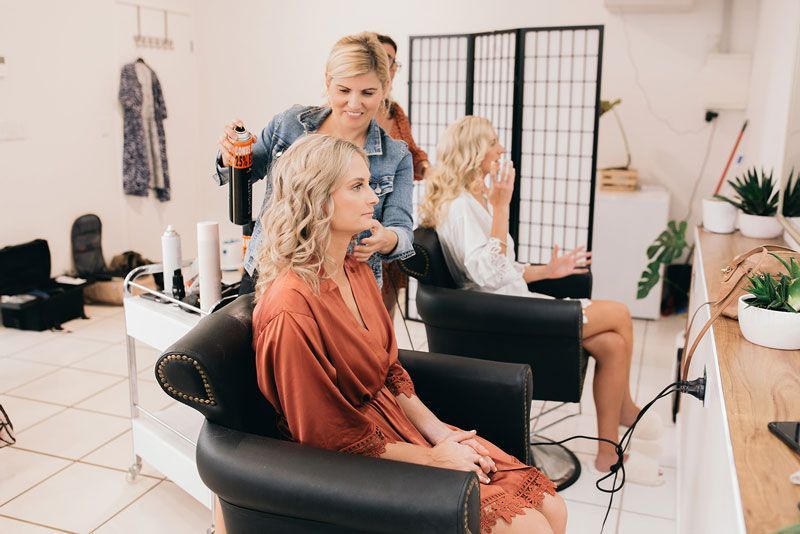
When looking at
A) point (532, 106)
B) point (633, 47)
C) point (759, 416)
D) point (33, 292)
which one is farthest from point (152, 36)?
point (759, 416)

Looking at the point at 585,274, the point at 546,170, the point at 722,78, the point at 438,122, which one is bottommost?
the point at 585,274

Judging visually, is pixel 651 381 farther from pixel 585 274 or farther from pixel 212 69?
pixel 212 69

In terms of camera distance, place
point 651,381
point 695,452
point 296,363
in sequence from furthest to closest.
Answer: point 651,381 → point 695,452 → point 296,363

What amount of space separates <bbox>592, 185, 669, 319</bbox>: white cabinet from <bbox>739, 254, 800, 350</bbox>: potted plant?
3.07m

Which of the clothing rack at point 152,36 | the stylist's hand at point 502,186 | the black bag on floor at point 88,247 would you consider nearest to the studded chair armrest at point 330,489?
the stylist's hand at point 502,186

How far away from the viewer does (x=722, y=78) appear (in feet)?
15.0

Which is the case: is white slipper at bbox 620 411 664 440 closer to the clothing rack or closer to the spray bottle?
the spray bottle

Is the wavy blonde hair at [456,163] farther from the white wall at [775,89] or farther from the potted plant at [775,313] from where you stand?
the potted plant at [775,313]

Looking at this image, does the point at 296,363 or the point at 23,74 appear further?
the point at 23,74

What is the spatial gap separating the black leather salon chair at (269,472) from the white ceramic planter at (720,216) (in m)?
2.26

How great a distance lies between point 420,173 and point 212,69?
357 centimetres

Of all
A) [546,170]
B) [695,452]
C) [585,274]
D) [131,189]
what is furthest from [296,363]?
[131,189]

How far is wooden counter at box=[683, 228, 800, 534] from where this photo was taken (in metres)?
0.93

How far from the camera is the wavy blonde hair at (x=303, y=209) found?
165 cm
